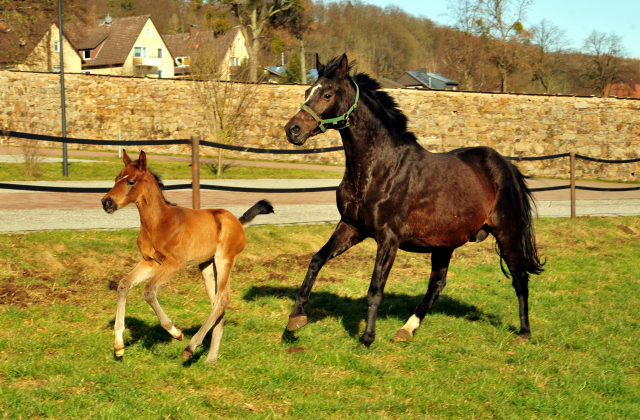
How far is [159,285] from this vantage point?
4.77 metres

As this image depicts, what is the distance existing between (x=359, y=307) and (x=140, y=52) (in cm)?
6388

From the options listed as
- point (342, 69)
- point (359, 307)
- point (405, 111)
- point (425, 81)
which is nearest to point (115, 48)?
point (425, 81)

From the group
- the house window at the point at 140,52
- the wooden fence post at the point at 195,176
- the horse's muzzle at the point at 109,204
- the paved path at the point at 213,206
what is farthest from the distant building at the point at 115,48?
the horse's muzzle at the point at 109,204

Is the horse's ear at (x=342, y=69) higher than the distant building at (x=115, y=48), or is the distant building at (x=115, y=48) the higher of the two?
the distant building at (x=115, y=48)

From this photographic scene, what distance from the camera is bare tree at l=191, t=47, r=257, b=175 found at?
25.2m

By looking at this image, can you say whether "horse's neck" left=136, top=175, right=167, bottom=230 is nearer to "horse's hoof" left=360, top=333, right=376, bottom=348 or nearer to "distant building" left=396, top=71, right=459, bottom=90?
"horse's hoof" left=360, top=333, right=376, bottom=348

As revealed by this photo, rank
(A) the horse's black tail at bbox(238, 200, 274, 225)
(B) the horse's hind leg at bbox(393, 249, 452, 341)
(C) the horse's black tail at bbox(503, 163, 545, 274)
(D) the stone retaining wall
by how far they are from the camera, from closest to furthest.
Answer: (A) the horse's black tail at bbox(238, 200, 274, 225), (B) the horse's hind leg at bbox(393, 249, 452, 341), (C) the horse's black tail at bbox(503, 163, 545, 274), (D) the stone retaining wall

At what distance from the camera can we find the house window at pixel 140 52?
64.8 m

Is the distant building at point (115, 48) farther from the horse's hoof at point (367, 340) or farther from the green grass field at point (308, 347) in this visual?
the horse's hoof at point (367, 340)

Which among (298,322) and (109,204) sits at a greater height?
(109,204)

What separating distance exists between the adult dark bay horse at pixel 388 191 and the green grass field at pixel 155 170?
13.4m

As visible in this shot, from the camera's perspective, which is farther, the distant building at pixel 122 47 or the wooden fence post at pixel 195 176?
the distant building at pixel 122 47

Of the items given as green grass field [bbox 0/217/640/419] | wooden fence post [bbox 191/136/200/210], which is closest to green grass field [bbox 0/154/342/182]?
wooden fence post [bbox 191/136/200/210]

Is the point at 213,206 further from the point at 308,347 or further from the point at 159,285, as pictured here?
the point at 159,285
